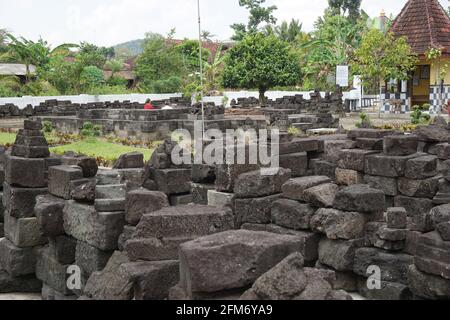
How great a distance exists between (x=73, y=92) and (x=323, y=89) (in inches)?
690

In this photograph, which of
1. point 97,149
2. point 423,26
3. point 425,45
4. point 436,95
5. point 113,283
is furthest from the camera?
point 423,26

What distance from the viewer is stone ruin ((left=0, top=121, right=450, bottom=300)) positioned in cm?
456

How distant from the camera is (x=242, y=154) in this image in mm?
8031

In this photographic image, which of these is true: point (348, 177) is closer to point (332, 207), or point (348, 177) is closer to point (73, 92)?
point (332, 207)

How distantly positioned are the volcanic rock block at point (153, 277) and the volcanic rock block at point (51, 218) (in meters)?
2.05

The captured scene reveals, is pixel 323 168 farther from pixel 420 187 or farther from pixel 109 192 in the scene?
pixel 109 192

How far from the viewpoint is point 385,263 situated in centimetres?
637

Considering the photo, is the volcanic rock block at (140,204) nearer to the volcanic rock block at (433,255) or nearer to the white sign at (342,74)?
the volcanic rock block at (433,255)

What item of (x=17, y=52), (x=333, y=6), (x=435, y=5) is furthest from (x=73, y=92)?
(x=333, y=6)

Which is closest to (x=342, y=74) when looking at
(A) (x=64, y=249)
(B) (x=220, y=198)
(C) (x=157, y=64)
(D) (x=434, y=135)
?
(C) (x=157, y=64)

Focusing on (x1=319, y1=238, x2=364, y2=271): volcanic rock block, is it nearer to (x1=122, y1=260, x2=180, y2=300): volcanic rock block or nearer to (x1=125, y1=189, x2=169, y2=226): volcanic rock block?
(x1=125, y1=189, x2=169, y2=226): volcanic rock block

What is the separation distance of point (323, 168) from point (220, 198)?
2607 mm

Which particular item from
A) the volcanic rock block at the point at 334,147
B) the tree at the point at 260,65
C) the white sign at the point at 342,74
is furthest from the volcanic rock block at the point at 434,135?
the tree at the point at 260,65

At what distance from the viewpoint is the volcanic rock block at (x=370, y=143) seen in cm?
949
